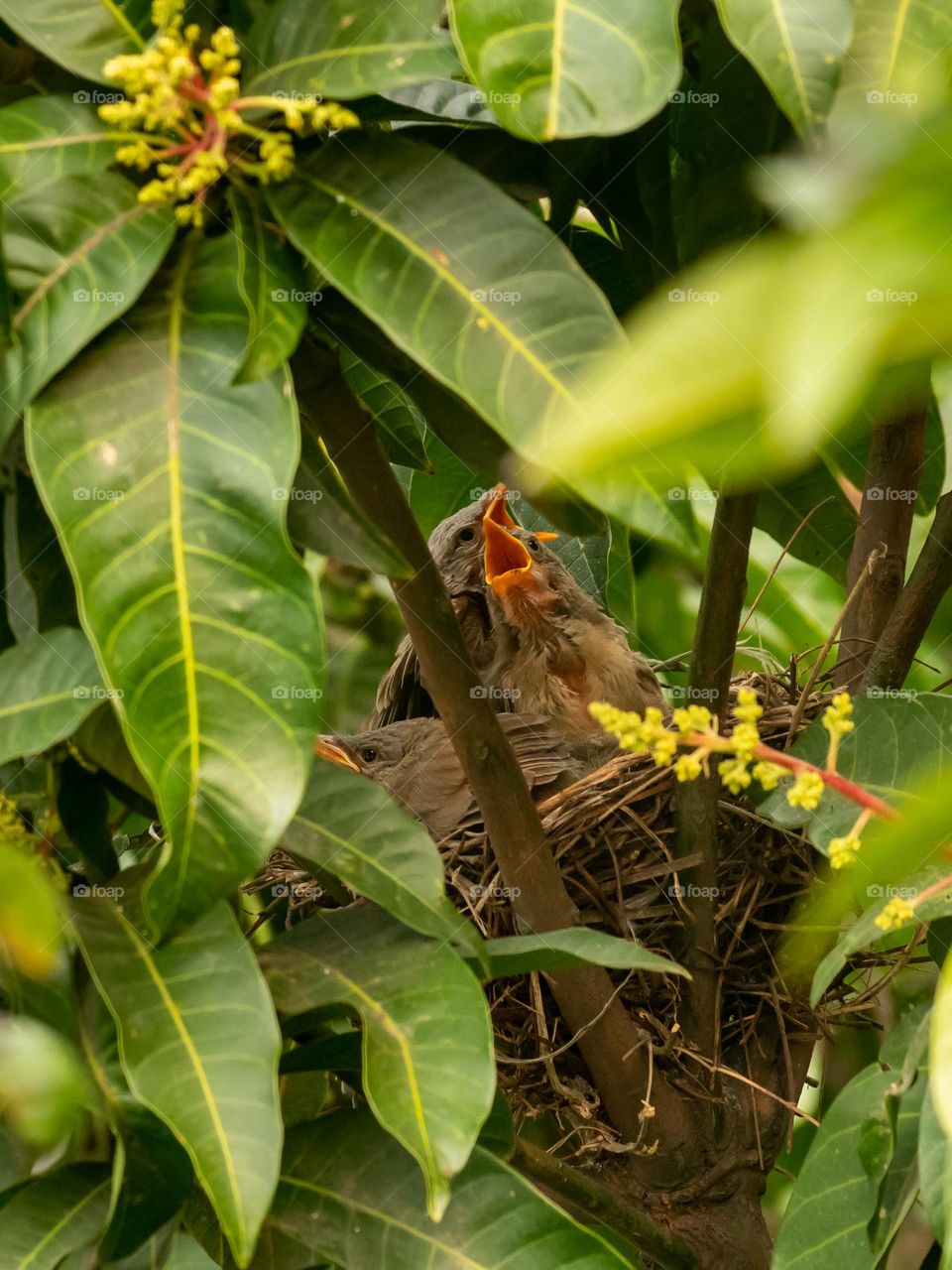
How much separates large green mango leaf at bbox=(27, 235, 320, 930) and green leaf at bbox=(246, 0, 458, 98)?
0.25 m

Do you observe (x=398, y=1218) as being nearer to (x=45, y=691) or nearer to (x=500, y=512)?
(x=45, y=691)

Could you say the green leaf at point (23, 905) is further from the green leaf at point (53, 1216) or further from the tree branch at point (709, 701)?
the tree branch at point (709, 701)

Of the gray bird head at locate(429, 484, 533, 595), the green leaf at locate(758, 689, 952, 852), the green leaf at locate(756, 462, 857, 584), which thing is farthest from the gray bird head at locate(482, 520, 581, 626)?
the green leaf at locate(758, 689, 952, 852)

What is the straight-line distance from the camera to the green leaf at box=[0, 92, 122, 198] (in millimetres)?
1175

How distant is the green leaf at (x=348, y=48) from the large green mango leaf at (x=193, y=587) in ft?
0.81

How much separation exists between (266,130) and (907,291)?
1.02 m

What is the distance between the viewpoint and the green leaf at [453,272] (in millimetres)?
1049

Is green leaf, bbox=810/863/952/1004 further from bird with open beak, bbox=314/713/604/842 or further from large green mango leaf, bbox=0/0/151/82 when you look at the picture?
bird with open beak, bbox=314/713/604/842

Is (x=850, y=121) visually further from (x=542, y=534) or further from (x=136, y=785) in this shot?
(x=542, y=534)

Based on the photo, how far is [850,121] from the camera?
3.20ft

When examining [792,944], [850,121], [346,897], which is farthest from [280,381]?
[792,944]

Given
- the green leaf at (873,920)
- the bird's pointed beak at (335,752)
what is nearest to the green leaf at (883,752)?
the green leaf at (873,920)

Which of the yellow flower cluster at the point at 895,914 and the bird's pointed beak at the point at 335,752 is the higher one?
the yellow flower cluster at the point at 895,914

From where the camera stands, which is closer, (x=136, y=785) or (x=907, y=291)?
(x=907, y=291)
